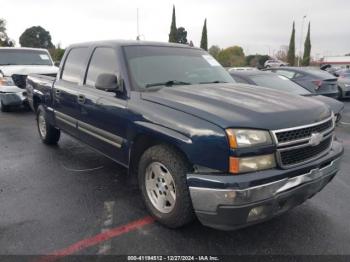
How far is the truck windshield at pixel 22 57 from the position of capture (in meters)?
10.6

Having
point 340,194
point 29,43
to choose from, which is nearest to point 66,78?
point 340,194

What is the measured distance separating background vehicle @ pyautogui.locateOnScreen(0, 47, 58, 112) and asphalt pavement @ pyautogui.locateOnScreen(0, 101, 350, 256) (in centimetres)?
503

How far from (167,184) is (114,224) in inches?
28.1

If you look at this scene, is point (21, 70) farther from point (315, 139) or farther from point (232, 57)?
point (232, 57)

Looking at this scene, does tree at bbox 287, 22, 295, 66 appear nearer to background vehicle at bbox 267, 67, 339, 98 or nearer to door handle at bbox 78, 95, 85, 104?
background vehicle at bbox 267, 67, 339, 98

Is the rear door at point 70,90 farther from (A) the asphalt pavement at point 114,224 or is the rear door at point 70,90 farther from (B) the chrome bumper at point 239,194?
(B) the chrome bumper at point 239,194

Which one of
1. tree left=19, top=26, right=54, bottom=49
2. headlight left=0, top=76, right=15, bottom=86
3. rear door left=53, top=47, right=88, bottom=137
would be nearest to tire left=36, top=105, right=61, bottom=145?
rear door left=53, top=47, right=88, bottom=137

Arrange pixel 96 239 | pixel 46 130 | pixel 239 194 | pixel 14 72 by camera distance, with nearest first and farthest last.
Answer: pixel 239 194
pixel 96 239
pixel 46 130
pixel 14 72

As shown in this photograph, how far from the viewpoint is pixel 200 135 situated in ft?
9.00

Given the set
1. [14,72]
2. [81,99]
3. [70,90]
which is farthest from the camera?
[14,72]

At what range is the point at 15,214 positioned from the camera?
3594 millimetres

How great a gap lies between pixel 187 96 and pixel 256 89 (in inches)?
38.7

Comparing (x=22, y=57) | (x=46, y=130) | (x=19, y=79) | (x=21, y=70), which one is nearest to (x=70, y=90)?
(x=46, y=130)

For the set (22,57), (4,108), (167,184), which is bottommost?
(4,108)
